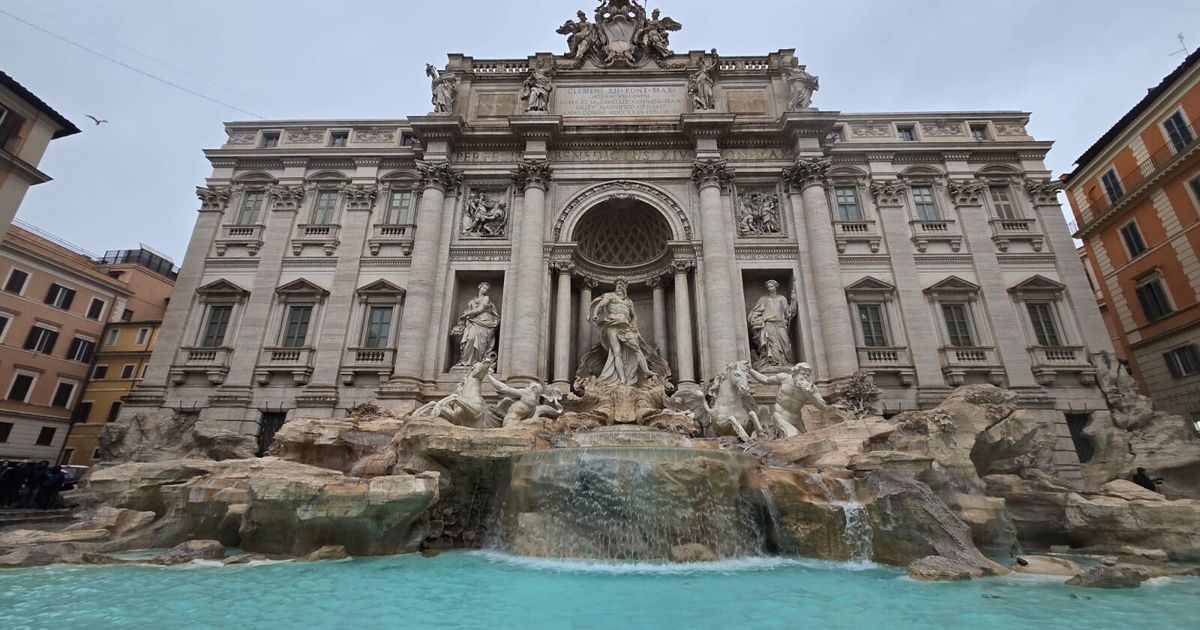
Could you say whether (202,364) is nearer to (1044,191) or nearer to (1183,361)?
(1044,191)

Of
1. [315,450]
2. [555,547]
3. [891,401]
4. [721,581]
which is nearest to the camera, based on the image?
[721,581]

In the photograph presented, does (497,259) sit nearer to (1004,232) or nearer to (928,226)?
(928,226)

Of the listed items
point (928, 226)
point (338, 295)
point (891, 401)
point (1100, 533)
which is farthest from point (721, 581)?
point (928, 226)

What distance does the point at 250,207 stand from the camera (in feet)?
67.7

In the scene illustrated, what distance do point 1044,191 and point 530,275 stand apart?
2133 centimetres

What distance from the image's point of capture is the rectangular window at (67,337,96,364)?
27711mm

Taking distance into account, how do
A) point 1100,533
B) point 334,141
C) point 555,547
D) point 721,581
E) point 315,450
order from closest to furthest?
1. point 721,581
2. point 555,547
3. point 1100,533
4. point 315,450
5. point 334,141

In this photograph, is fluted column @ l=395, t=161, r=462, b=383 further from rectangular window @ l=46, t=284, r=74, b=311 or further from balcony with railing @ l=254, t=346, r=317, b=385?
rectangular window @ l=46, t=284, r=74, b=311

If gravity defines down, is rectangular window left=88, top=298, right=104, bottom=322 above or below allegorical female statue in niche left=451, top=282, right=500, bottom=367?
above

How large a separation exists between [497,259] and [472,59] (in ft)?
34.0

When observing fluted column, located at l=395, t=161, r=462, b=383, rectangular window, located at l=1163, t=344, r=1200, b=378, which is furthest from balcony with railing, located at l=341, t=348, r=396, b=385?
rectangular window, located at l=1163, t=344, r=1200, b=378

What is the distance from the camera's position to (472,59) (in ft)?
73.1

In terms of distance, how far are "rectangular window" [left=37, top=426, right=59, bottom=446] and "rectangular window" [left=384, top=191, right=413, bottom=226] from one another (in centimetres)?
2418

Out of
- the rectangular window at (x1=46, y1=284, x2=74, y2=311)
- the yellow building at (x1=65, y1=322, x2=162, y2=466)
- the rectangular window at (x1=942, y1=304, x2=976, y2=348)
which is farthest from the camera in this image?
the yellow building at (x1=65, y1=322, x2=162, y2=466)
